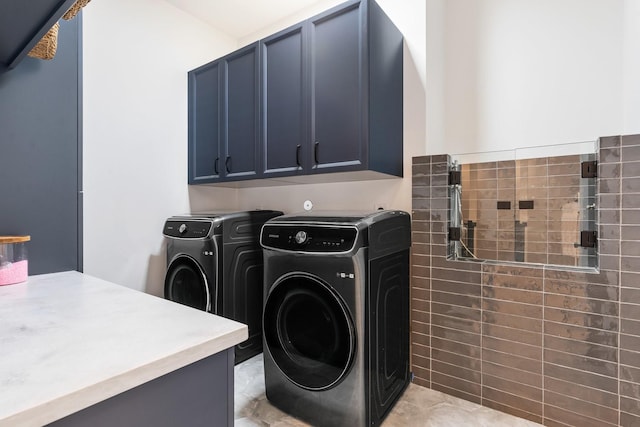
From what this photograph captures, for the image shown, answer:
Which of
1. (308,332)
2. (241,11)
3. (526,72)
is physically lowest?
(308,332)

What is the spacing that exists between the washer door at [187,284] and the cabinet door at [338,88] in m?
1.09

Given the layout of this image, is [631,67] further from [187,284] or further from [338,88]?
[187,284]

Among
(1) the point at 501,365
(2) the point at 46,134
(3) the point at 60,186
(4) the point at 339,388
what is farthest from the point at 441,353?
(2) the point at 46,134

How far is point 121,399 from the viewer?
0.59m

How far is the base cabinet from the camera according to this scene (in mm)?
1731

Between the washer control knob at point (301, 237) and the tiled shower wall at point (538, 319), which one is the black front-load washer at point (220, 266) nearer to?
the washer control knob at point (301, 237)

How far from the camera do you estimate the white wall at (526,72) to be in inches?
69.5

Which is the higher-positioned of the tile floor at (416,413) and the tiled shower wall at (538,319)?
the tiled shower wall at (538,319)

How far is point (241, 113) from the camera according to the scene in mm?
2336

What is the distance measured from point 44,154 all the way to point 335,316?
5.05ft

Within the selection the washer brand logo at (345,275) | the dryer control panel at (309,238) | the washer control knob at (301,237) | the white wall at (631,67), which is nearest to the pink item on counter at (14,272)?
the dryer control panel at (309,238)

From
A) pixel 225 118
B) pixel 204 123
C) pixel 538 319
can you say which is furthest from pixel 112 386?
pixel 204 123

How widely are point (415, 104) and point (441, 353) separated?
1516 mm

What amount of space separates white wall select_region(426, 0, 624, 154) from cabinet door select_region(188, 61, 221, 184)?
160 cm
